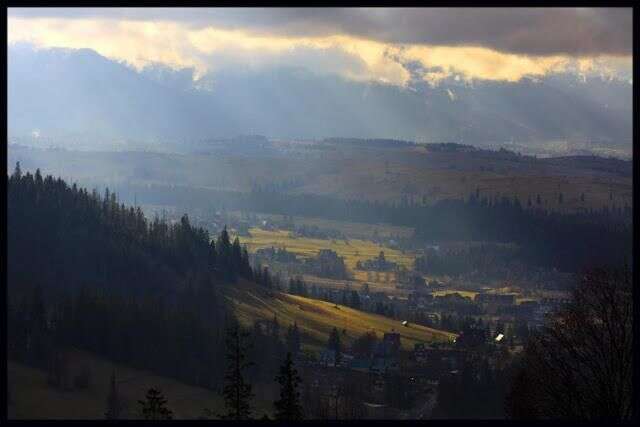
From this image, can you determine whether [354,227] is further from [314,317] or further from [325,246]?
[314,317]

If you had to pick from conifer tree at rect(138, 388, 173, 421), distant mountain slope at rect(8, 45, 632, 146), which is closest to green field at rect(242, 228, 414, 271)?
distant mountain slope at rect(8, 45, 632, 146)

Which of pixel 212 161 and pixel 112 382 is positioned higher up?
pixel 212 161

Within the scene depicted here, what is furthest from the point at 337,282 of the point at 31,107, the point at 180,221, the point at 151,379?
the point at 31,107

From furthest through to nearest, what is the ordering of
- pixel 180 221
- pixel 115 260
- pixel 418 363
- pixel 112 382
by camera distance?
1. pixel 180 221
2. pixel 115 260
3. pixel 418 363
4. pixel 112 382

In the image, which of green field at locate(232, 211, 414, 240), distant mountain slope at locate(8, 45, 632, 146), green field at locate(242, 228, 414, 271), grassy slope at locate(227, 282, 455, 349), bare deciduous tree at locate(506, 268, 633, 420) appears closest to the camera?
bare deciduous tree at locate(506, 268, 633, 420)

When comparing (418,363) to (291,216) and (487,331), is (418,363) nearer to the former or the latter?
(487,331)

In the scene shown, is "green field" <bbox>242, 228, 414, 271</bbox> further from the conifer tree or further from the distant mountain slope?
the conifer tree

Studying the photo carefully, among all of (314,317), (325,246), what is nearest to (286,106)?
(325,246)
